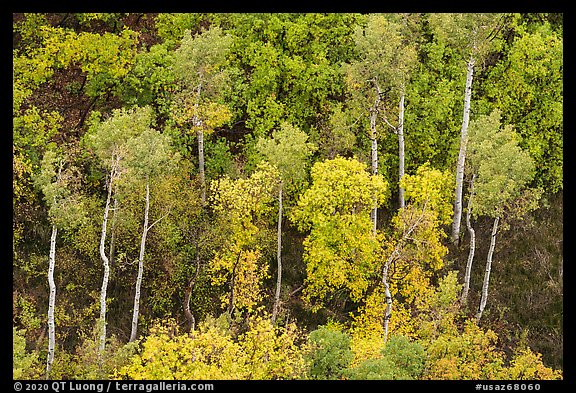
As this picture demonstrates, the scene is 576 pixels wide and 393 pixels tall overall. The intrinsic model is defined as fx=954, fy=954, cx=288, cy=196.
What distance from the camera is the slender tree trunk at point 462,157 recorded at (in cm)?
5831

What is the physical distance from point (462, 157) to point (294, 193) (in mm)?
10528

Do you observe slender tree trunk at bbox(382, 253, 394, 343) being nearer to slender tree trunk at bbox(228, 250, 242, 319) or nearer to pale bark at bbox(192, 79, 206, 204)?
slender tree trunk at bbox(228, 250, 242, 319)

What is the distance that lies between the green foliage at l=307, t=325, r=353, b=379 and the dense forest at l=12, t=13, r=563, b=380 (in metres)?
0.11

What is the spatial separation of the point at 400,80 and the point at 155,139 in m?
14.9

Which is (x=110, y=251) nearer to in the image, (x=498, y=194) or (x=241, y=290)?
(x=241, y=290)

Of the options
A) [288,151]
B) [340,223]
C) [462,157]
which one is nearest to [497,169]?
[462,157]

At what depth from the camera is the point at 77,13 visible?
6300cm

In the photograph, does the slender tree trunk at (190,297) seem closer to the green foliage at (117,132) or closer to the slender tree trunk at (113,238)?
the slender tree trunk at (113,238)

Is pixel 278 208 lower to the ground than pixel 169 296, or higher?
higher

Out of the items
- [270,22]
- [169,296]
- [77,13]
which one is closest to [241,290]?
[169,296]

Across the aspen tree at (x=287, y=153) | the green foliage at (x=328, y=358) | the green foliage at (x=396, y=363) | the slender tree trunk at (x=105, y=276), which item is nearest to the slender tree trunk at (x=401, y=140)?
the aspen tree at (x=287, y=153)

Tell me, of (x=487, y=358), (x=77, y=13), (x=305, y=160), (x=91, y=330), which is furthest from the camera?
(x=77, y=13)

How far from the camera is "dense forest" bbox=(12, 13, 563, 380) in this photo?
52531 millimetres

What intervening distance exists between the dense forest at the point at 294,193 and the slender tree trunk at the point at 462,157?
0.44ft
